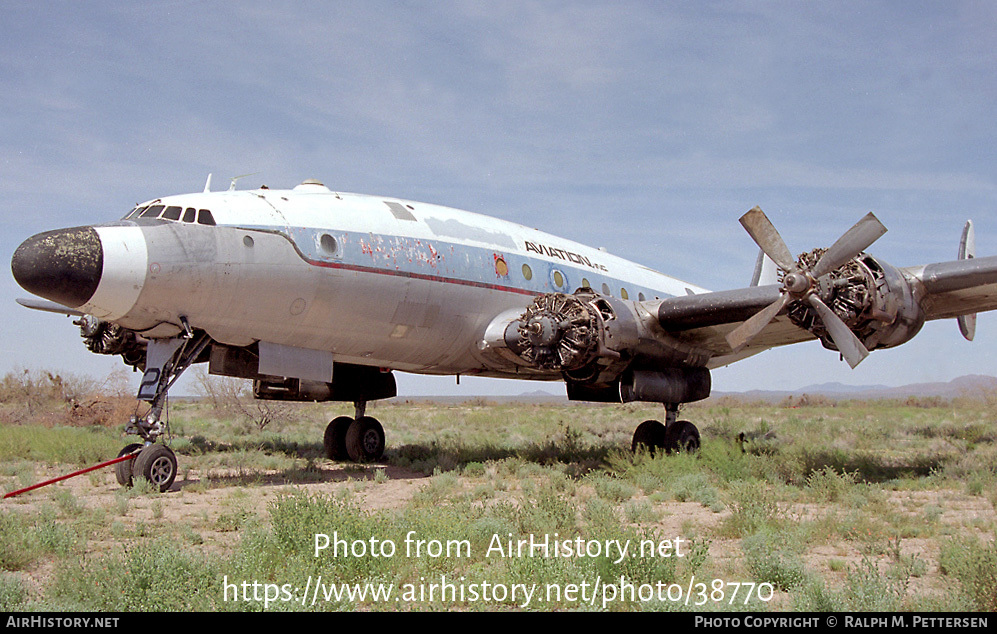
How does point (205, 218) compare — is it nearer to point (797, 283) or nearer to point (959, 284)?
point (797, 283)

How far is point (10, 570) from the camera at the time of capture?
6309mm

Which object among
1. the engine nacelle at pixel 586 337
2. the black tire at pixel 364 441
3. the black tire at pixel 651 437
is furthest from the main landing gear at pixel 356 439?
the black tire at pixel 651 437

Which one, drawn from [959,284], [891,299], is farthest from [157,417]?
[959,284]

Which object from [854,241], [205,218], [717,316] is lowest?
[717,316]

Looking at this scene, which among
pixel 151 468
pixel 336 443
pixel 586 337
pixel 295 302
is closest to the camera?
pixel 151 468

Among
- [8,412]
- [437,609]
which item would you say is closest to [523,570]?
[437,609]

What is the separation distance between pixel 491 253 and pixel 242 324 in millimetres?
4895

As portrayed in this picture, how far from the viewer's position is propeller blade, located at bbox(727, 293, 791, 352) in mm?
11055

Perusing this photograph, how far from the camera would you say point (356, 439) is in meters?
16.0

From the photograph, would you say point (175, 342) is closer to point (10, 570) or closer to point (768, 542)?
point (10, 570)

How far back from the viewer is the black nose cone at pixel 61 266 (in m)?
9.05

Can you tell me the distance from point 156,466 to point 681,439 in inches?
372

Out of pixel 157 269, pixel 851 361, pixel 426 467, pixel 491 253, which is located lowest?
pixel 426 467

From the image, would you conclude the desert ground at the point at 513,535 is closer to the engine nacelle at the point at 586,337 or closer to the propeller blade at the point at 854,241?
the engine nacelle at the point at 586,337
